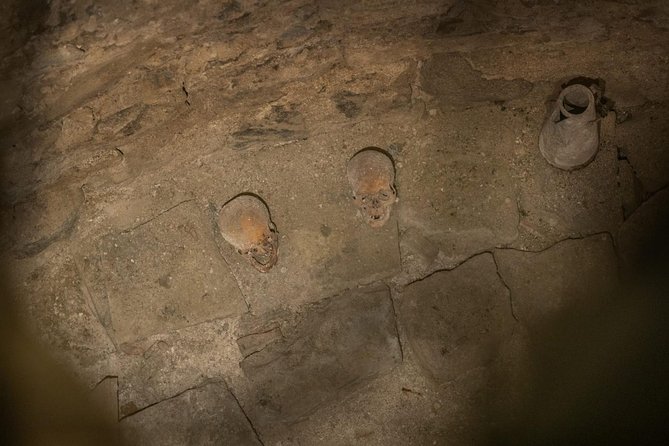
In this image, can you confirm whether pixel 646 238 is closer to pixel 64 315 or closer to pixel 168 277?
pixel 168 277

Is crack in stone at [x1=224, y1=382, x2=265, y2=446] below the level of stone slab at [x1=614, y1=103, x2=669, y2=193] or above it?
below

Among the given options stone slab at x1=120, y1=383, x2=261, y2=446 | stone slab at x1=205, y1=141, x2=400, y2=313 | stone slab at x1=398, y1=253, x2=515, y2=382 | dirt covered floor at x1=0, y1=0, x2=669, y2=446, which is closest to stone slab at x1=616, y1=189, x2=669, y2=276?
dirt covered floor at x1=0, y1=0, x2=669, y2=446

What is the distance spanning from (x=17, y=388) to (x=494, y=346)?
3008 millimetres

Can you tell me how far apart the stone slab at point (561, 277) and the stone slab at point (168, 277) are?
174 centimetres

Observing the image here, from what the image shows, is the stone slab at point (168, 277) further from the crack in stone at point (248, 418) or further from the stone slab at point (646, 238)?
the stone slab at point (646, 238)

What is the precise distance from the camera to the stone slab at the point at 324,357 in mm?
2943

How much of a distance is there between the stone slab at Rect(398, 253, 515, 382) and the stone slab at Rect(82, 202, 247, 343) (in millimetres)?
1122

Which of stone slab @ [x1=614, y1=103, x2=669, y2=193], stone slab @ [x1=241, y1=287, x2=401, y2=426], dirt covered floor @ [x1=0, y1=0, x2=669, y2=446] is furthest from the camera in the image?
stone slab @ [x1=241, y1=287, x2=401, y2=426]

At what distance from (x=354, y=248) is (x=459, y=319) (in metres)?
0.78

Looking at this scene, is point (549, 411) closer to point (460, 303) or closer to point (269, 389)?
point (460, 303)

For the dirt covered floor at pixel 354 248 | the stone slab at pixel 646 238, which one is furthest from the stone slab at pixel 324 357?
the stone slab at pixel 646 238

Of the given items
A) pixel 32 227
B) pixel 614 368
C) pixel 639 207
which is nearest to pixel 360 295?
pixel 614 368

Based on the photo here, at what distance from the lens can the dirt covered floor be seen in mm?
2715

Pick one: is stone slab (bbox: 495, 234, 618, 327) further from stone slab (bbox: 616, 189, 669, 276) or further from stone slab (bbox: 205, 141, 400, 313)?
stone slab (bbox: 205, 141, 400, 313)
